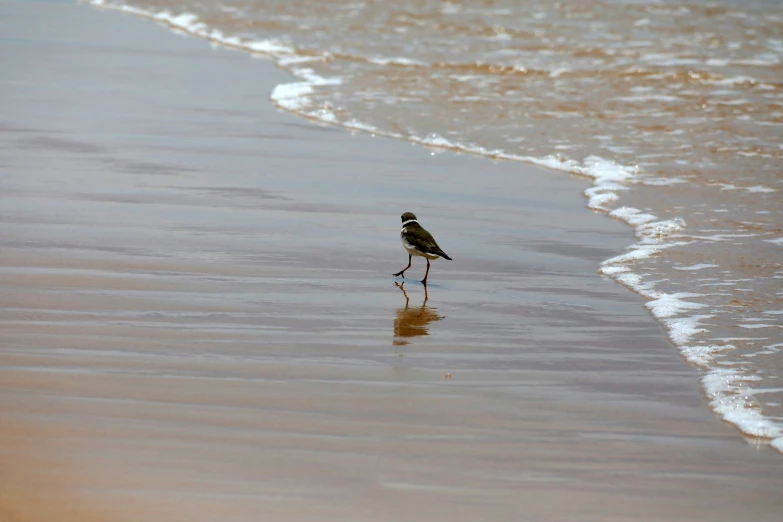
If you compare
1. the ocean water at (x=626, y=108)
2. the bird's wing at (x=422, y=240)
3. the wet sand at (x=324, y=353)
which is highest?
the ocean water at (x=626, y=108)

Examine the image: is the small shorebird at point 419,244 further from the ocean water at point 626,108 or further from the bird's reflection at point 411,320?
A: the ocean water at point 626,108

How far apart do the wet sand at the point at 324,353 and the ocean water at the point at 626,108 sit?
0.33 meters

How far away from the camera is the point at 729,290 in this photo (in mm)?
6723

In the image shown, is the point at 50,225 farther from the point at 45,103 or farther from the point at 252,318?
the point at 45,103

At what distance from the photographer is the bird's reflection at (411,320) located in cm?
573

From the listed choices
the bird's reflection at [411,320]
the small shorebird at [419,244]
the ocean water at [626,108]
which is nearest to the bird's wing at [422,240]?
the small shorebird at [419,244]

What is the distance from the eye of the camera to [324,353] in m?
5.30

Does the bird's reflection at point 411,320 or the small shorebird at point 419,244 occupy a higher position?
the small shorebird at point 419,244

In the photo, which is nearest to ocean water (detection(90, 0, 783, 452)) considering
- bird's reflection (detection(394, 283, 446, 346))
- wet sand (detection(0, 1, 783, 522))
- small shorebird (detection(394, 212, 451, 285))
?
wet sand (detection(0, 1, 783, 522))

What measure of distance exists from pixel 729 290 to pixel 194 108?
6.88 m

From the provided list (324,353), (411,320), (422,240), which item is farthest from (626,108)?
(324,353)

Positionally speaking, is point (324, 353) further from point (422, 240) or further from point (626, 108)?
point (626, 108)

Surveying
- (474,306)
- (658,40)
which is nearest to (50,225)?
(474,306)

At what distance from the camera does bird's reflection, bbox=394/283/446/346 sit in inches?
226
